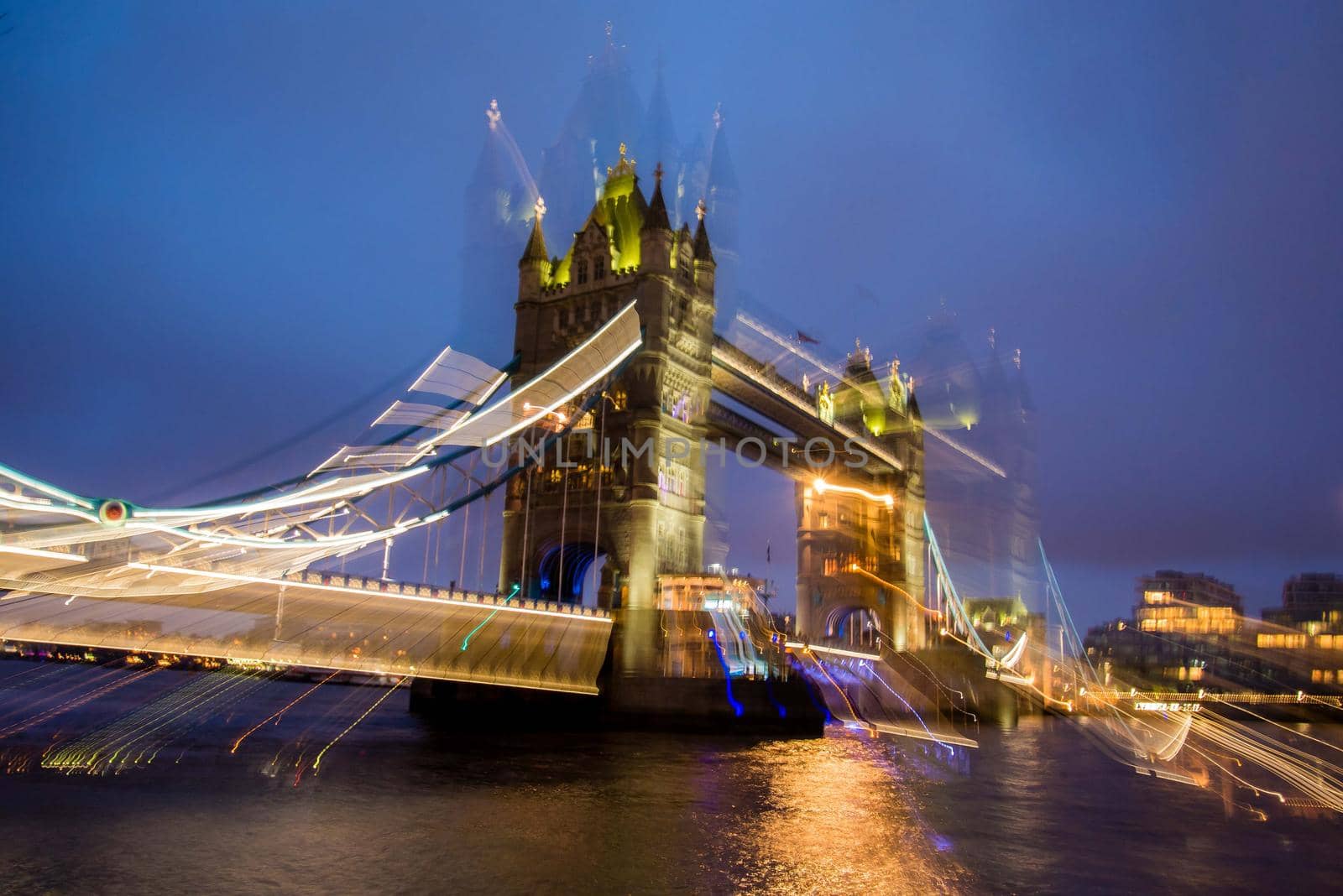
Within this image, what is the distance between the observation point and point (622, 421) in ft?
157

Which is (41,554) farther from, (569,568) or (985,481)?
(985,481)

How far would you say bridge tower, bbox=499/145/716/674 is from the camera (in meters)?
46.6

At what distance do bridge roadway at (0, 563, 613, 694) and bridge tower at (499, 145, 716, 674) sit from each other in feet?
18.2

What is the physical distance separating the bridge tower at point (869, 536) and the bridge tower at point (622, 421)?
25460mm

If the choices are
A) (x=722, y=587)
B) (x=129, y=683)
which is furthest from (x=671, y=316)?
(x=129, y=683)

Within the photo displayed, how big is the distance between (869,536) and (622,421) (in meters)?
35.8

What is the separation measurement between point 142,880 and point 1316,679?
126559mm

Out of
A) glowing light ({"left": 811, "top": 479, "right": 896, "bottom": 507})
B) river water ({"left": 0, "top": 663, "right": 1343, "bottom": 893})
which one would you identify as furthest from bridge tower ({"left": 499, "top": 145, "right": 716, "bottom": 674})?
glowing light ({"left": 811, "top": 479, "right": 896, "bottom": 507})

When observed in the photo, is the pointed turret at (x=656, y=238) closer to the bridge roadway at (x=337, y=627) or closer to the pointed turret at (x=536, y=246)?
the pointed turret at (x=536, y=246)

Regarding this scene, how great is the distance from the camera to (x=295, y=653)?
2964cm

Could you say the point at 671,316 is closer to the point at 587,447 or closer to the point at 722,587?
the point at 587,447

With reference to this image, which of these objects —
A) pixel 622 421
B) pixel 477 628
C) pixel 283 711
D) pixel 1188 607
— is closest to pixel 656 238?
pixel 622 421

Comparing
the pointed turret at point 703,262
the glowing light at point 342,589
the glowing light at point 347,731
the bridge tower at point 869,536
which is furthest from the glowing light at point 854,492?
the glowing light at point 342,589

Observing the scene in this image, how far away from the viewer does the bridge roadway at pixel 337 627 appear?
86.8 feet
